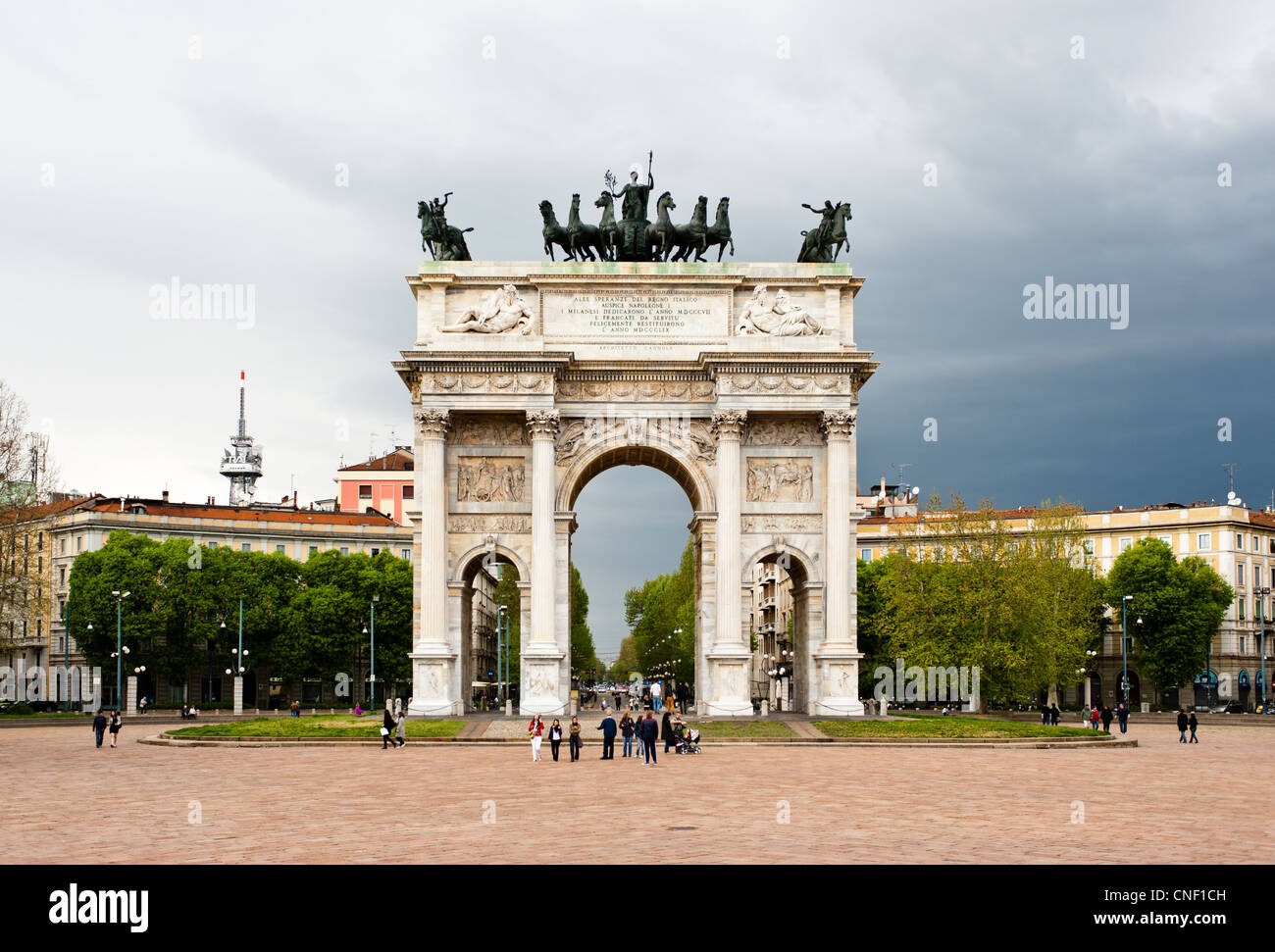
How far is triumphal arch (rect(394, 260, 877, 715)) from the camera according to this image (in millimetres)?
55031

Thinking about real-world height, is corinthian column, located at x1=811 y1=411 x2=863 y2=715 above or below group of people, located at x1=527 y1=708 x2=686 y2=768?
above

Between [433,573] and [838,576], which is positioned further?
[838,576]

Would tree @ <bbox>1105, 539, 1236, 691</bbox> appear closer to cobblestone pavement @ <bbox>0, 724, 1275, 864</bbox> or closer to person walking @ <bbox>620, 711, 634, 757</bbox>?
cobblestone pavement @ <bbox>0, 724, 1275, 864</bbox>

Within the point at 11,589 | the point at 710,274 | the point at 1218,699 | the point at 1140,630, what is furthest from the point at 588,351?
the point at 1218,699

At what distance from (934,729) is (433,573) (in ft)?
70.8

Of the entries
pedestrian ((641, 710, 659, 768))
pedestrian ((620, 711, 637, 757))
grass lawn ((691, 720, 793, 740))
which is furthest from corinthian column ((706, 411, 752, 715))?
pedestrian ((641, 710, 659, 768))

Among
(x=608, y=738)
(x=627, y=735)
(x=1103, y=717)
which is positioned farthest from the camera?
(x=1103, y=717)

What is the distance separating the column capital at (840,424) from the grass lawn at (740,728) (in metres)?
12.8

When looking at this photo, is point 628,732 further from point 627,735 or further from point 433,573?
point 433,573

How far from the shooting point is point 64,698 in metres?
91.1

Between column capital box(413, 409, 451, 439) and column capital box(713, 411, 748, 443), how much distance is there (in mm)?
11386

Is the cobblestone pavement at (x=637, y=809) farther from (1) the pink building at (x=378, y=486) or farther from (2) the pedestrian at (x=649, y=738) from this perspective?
(1) the pink building at (x=378, y=486)

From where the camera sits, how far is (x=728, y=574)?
55469 mm

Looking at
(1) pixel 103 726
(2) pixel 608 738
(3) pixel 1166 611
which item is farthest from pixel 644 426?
(3) pixel 1166 611
